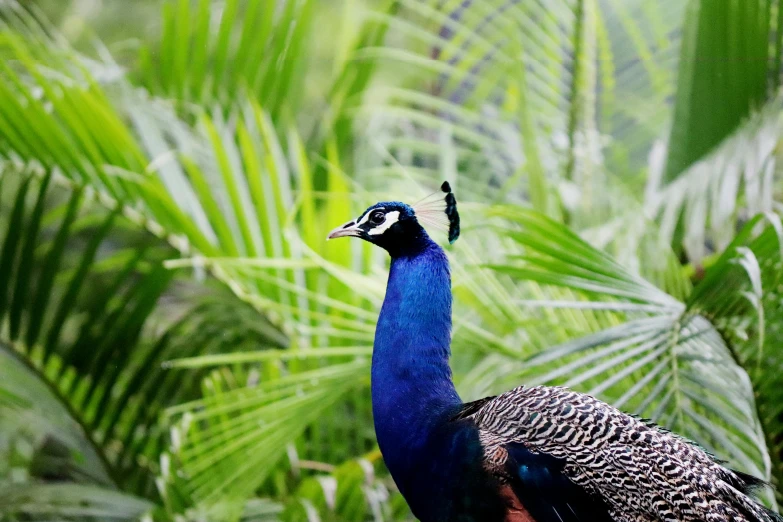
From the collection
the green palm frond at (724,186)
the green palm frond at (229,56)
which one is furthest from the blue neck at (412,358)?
the green palm frond at (229,56)

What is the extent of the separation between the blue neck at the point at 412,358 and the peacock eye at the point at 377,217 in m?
0.05

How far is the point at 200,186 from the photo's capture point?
161 cm

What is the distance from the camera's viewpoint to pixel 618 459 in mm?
807

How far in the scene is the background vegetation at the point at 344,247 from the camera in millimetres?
1082

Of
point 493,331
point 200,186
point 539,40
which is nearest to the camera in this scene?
point 493,331

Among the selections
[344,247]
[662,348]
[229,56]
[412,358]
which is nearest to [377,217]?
[412,358]

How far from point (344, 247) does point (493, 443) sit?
2.62 ft

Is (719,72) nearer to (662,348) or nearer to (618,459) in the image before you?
(662,348)

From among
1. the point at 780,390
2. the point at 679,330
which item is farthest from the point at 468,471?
the point at 780,390

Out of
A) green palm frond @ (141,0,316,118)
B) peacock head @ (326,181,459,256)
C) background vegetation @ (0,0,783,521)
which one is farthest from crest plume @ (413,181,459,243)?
green palm frond @ (141,0,316,118)

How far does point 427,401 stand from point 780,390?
1.60ft

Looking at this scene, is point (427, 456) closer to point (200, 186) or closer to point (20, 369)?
point (200, 186)

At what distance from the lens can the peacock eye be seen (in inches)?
35.4

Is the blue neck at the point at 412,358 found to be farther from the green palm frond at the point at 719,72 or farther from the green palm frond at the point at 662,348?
the green palm frond at the point at 719,72
